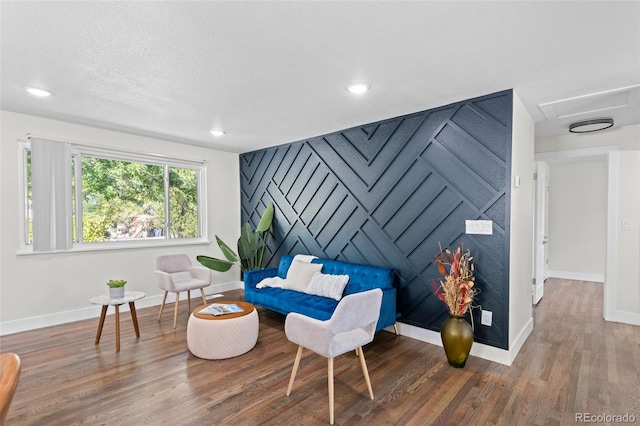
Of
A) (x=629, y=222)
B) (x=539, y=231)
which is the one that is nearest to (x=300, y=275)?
(x=539, y=231)

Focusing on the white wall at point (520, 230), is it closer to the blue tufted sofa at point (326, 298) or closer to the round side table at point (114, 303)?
the blue tufted sofa at point (326, 298)

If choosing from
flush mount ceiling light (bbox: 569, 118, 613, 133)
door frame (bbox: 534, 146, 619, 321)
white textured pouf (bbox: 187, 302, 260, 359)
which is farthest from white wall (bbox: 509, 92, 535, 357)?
white textured pouf (bbox: 187, 302, 260, 359)

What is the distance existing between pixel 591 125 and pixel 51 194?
6.55 metres

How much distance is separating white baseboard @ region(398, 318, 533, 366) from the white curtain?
170 inches

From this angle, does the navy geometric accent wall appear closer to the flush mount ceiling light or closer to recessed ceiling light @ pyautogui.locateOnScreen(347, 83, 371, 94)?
recessed ceiling light @ pyautogui.locateOnScreen(347, 83, 371, 94)

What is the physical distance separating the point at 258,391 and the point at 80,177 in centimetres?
371

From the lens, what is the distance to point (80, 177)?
4.13 m

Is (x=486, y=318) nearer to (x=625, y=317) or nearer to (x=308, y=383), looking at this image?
(x=308, y=383)

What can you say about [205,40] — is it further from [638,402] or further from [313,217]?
[638,402]

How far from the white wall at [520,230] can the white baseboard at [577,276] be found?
404 centimetres

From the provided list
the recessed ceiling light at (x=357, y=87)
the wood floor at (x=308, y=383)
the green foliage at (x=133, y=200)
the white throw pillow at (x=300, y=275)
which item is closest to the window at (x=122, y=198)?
the green foliage at (x=133, y=200)

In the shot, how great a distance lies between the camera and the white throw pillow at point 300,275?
3.89m

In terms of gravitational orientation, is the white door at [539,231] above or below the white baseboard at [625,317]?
above

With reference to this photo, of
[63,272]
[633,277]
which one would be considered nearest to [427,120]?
[633,277]
